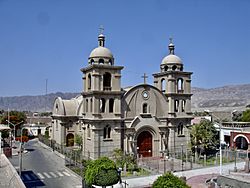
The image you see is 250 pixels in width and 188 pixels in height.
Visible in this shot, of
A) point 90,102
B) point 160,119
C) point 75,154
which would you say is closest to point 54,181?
point 75,154

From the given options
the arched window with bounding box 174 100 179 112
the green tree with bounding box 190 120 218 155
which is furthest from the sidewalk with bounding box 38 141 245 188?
the arched window with bounding box 174 100 179 112

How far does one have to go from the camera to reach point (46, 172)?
121ft

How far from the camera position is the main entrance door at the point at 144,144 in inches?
1729

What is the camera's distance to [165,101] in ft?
150

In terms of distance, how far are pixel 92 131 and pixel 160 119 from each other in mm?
10095

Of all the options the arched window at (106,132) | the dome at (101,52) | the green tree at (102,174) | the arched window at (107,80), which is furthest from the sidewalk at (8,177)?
the dome at (101,52)

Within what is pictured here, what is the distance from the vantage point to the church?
40969 mm

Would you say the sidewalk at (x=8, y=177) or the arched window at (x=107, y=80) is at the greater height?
the arched window at (x=107, y=80)

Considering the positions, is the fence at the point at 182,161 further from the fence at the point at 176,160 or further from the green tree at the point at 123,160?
the green tree at the point at 123,160

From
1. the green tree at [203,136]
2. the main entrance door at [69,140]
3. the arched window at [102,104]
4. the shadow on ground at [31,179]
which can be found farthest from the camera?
the main entrance door at [69,140]

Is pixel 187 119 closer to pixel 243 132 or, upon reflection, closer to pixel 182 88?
pixel 182 88

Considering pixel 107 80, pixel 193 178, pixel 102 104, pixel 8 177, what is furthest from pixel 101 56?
pixel 8 177

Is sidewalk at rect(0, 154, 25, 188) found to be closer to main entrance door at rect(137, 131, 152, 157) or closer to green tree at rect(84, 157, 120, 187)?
green tree at rect(84, 157, 120, 187)

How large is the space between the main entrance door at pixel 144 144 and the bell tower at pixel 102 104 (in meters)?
3.42
